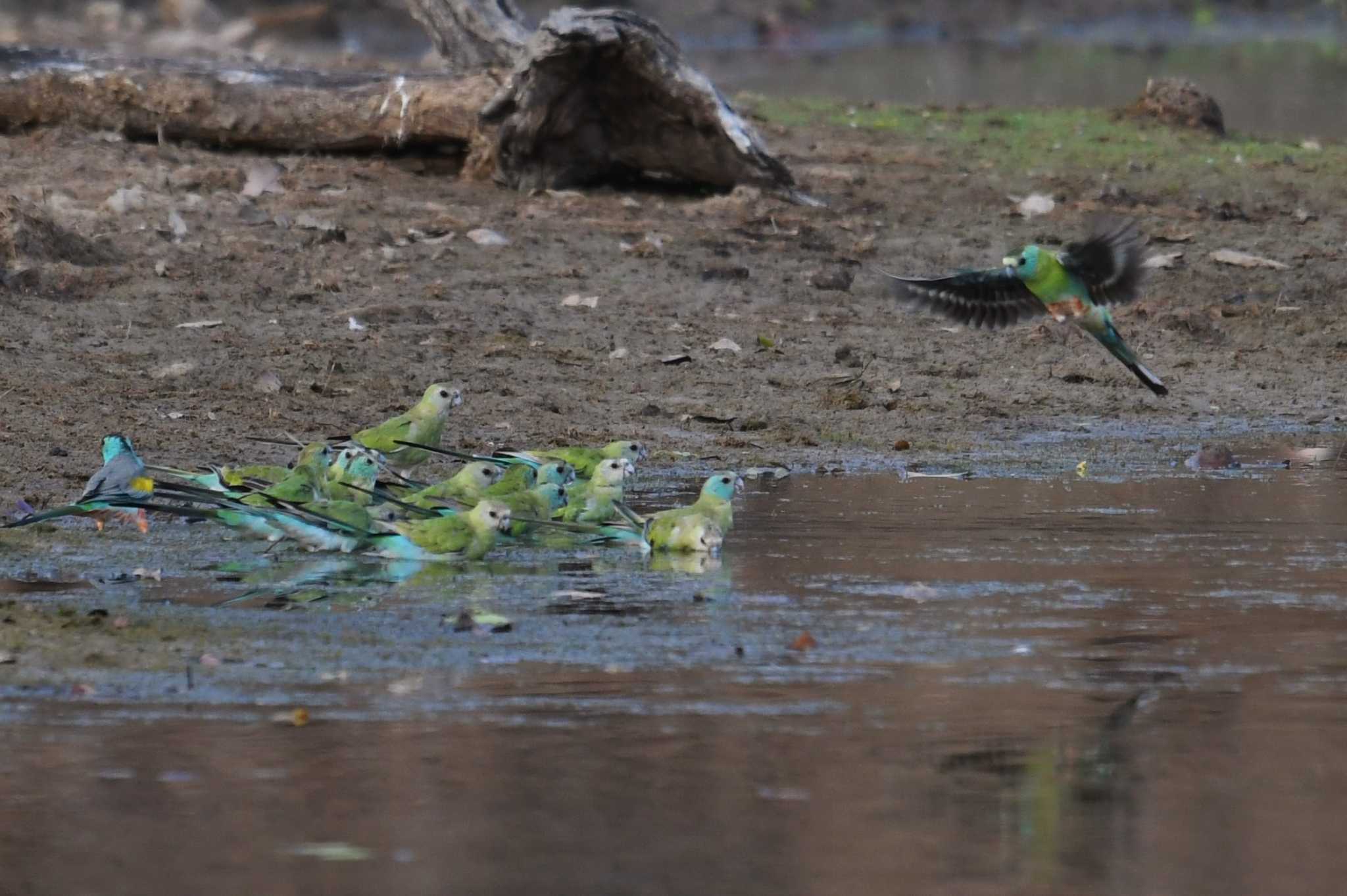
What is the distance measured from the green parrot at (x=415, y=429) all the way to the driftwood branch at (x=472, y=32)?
17.3ft

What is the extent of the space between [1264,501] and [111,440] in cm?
391

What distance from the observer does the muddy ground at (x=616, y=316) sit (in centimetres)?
887

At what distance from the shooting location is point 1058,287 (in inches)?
324

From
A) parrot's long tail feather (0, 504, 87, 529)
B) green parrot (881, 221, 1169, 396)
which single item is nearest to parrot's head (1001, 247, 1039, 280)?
green parrot (881, 221, 1169, 396)

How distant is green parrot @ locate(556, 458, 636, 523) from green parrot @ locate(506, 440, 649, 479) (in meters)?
0.30

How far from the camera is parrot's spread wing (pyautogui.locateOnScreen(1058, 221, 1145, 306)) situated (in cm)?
803

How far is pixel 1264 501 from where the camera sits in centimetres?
771

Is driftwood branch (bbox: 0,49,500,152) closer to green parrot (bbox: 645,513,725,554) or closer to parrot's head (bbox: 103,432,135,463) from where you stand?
parrot's head (bbox: 103,432,135,463)

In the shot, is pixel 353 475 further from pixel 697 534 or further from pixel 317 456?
pixel 697 534

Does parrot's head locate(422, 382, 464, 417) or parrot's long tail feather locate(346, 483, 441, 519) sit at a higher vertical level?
parrot's head locate(422, 382, 464, 417)

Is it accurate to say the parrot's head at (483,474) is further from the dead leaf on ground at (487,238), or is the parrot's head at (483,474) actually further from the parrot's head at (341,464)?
the dead leaf on ground at (487,238)

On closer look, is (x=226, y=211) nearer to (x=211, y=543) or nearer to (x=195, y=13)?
(x=211, y=543)

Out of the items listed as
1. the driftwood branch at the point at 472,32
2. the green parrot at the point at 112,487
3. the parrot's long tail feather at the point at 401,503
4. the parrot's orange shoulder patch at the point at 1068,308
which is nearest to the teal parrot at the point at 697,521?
the parrot's long tail feather at the point at 401,503

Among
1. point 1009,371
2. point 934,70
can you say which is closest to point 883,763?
point 1009,371
